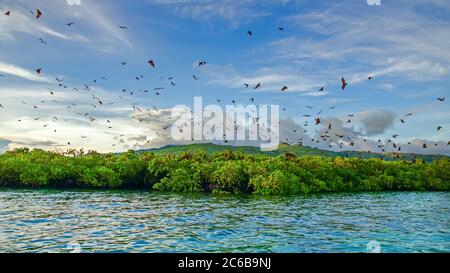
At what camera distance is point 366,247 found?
2703 cm

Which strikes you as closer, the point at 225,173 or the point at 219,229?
the point at 219,229

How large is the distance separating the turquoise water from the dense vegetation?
89.8 feet

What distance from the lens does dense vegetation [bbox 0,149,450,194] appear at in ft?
253

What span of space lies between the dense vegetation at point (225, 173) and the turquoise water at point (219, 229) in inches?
1078

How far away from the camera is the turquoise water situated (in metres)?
26.0

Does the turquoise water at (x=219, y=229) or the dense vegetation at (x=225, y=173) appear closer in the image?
the turquoise water at (x=219, y=229)

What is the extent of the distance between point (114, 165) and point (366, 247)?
7624 cm

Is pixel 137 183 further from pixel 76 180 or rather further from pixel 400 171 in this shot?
pixel 400 171

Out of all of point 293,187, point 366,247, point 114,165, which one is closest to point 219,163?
point 293,187

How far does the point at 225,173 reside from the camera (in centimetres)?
7700

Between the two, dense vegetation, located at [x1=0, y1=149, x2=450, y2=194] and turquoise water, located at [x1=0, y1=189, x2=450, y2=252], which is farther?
dense vegetation, located at [x1=0, y1=149, x2=450, y2=194]

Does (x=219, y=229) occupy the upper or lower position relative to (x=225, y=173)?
lower

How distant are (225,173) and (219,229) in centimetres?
4366

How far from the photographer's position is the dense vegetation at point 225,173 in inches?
3039
